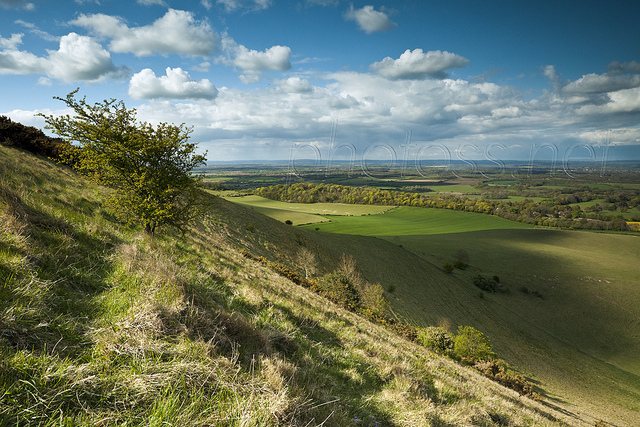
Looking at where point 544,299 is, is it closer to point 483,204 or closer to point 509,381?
point 509,381

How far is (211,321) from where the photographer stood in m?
4.49

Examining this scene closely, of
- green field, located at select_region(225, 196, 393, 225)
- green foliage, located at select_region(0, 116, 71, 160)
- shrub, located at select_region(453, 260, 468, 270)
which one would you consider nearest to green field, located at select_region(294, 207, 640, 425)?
shrub, located at select_region(453, 260, 468, 270)

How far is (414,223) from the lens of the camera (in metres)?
102

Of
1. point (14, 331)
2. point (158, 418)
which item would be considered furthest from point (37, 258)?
point (158, 418)

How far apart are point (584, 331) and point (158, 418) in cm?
6798

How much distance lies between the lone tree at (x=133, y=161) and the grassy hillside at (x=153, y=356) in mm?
6166

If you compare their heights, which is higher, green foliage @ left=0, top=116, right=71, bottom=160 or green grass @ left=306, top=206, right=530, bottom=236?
green foliage @ left=0, top=116, right=71, bottom=160

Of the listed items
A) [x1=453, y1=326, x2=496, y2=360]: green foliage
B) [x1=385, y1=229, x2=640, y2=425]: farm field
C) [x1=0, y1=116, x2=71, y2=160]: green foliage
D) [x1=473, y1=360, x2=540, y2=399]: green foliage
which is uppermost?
[x1=0, y1=116, x2=71, y2=160]: green foliage

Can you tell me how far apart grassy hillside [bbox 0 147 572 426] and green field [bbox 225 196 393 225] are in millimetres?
64158

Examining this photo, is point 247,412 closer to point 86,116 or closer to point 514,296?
point 86,116

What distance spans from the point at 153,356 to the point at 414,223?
345 feet

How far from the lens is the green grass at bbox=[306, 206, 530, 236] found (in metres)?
81.9

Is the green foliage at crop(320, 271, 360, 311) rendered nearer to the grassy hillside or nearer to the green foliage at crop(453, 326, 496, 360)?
the green foliage at crop(453, 326, 496, 360)

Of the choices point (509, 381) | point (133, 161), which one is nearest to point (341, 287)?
point (509, 381)
